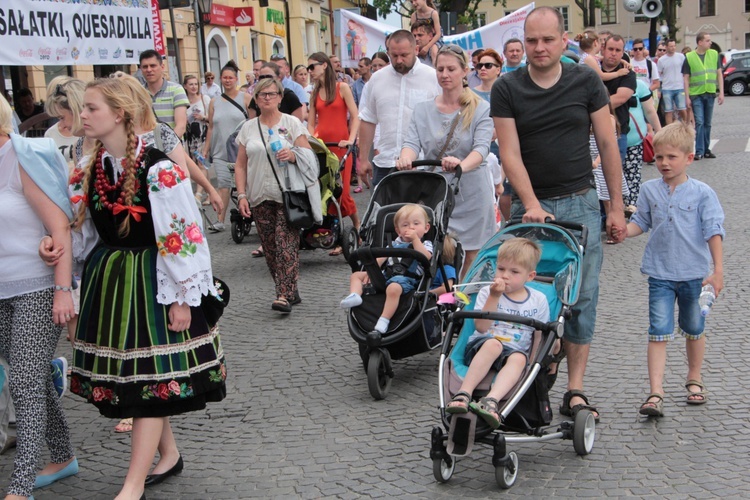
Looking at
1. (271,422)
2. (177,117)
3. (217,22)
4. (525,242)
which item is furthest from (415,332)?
(217,22)

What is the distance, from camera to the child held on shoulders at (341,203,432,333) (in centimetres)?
591

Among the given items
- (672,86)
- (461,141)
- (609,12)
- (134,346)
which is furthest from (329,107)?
(609,12)

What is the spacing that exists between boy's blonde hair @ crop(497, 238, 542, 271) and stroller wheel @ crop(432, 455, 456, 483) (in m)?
0.95

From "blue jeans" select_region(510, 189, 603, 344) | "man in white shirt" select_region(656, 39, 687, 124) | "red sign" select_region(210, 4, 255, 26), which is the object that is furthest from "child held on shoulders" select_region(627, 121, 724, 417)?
"red sign" select_region(210, 4, 255, 26)

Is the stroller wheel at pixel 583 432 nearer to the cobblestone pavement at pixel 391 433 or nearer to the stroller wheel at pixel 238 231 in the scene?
the cobblestone pavement at pixel 391 433

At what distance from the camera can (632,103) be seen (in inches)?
429

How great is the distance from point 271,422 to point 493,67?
5.61m

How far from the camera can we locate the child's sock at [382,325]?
5.75 metres

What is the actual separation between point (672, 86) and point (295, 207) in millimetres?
13180

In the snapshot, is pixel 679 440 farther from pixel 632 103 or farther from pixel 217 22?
pixel 217 22

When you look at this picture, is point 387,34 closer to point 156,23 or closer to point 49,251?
point 156,23

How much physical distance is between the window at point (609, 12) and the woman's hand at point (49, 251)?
87.2 meters

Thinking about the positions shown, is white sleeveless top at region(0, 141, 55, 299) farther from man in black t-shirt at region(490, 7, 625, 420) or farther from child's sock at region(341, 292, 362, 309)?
man in black t-shirt at region(490, 7, 625, 420)

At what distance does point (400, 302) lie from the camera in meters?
5.94
